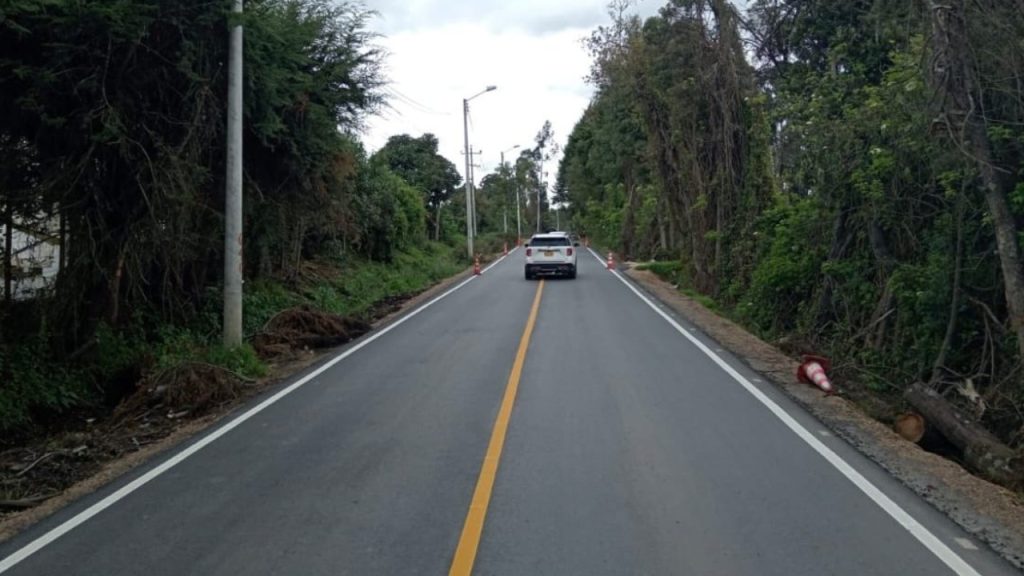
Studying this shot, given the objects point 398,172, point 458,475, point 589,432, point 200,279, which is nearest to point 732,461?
point 589,432

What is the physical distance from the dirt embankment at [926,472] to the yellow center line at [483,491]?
3.29 meters

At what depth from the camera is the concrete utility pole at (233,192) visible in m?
13.2

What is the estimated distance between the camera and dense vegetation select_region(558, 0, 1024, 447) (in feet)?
34.4

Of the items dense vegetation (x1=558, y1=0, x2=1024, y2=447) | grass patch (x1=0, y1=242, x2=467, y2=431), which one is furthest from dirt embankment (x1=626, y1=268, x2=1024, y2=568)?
grass patch (x1=0, y1=242, x2=467, y2=431)

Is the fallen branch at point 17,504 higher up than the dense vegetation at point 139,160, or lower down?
lower down

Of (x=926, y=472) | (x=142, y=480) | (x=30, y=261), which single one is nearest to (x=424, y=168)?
(x=30, y=261)

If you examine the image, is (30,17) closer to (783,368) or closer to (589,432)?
(589,432)

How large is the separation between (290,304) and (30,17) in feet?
34.9

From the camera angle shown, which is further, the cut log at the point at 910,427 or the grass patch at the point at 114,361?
the grass patch at the point at 114,361

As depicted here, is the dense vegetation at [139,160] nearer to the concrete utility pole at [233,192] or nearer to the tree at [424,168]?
the concrete utility pole at [233,192]

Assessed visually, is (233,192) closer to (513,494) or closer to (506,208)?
(513,494)

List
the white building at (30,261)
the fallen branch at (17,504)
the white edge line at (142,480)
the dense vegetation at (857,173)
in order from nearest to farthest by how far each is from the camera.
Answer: the white edge line at (142,480) → the fallen branch at (17,504) → the dense vegetation at (857,173) → the white building at (30,261)

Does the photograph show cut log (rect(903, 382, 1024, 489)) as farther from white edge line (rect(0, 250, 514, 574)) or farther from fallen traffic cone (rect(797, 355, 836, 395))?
white edge line (rect(0, 250, 514, 574))

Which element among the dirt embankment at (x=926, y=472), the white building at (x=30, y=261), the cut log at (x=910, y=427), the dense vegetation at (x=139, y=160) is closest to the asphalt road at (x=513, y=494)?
the dirt embankment at (x=926, y=472)
